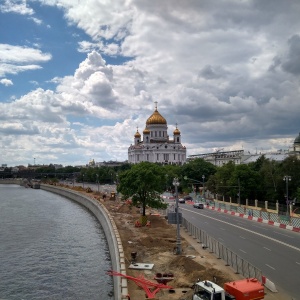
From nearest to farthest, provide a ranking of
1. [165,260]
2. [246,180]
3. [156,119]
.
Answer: [165,260], [246,180], [156,119]

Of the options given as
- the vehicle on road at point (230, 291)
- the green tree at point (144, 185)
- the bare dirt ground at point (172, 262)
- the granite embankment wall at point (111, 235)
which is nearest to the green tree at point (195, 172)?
the granite embankment wall at point (111, 235)

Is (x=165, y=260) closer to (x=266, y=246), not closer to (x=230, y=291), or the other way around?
(x=266, y=246)

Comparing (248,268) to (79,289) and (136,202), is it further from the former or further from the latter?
(136,202)

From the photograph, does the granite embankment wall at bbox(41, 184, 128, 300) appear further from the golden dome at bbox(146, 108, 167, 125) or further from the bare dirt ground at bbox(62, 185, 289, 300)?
the golden dome at bbox(146, 108, 167, 125)

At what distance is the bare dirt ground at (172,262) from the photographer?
2225 cm

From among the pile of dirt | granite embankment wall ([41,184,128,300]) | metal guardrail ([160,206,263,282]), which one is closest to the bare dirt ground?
the pile of dirt

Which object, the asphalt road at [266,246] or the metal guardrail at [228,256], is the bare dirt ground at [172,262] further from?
the asphalt road at [266,246]

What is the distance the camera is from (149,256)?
3166cm

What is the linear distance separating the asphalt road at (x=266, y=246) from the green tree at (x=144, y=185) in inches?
234

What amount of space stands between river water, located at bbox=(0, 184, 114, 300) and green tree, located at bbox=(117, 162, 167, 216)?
6.63 meters

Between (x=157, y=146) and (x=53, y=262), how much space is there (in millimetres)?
150310

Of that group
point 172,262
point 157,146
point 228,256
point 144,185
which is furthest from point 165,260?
point 157,146

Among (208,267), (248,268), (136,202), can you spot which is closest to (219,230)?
(136,202)

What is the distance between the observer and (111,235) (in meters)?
40.1
